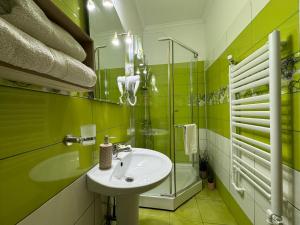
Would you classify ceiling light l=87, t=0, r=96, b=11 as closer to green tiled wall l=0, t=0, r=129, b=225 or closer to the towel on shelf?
green tiled wall l=0, t=0, r=129, b=225

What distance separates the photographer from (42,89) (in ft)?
2.17

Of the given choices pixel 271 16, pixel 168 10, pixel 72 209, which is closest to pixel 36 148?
pixel 72 209

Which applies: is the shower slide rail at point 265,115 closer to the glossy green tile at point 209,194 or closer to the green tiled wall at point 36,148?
the glossy green tile at point 209,194

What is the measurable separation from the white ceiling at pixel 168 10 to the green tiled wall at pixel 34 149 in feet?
6.89

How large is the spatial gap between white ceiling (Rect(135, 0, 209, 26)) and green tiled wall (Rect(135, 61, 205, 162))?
0.78 m

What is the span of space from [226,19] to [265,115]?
1337mm

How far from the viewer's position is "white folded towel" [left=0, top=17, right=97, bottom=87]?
1.21 ft

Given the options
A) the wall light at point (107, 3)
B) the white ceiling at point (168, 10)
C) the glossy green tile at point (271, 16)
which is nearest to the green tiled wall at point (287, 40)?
the glossy green tile at point (271, 16)

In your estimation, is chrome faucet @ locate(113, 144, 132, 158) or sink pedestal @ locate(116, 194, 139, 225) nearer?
sink pedestal @ locate(116, 194, 139, 225)

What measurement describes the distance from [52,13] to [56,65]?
0.85ft

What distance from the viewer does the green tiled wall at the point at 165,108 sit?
90.4 inches

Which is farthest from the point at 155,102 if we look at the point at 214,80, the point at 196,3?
the point at 196,3

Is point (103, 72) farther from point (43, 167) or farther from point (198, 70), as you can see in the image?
point (198, 70)

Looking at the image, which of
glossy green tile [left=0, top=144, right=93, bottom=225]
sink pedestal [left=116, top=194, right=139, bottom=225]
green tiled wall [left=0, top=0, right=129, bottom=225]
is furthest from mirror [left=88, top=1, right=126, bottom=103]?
sink pedestal [left=116, top=194, right=139, bottom=225]
